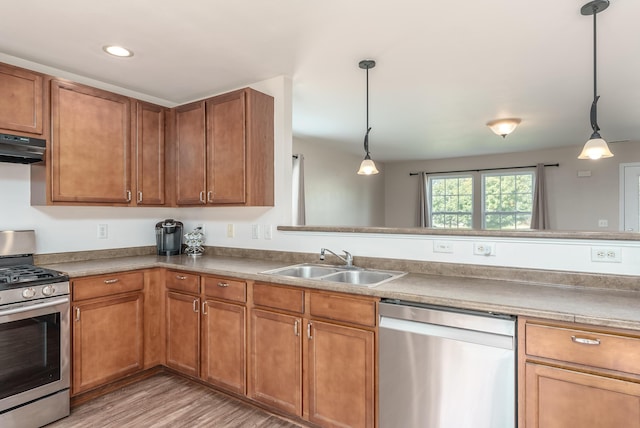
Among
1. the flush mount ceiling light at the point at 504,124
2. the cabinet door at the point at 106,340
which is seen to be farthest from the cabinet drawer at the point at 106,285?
the flush mount ceiling light at the point at 504,124

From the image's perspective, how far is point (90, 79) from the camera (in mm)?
2910

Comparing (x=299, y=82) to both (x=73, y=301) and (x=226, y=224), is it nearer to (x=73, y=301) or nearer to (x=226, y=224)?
(x=226, y=224)

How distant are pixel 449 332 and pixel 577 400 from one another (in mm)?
506

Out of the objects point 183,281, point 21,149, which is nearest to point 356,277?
point 183,281

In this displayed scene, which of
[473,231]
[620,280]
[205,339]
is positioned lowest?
[205,339]

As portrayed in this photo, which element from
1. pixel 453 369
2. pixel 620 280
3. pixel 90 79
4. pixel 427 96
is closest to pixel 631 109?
pixel 427 96

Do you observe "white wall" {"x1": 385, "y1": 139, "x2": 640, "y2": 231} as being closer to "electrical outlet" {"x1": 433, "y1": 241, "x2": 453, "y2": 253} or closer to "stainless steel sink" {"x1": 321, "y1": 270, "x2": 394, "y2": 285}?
"electrical outlet" {"x1": 433, "y1": 241, "x2": 453, "y2": 253}

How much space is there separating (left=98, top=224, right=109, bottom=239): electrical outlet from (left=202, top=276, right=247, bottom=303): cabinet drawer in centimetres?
117

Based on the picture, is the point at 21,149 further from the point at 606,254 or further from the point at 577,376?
the point at 606,254

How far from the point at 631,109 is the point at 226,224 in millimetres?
4365

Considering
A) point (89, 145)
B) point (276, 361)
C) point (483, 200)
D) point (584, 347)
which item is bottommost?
point (276, 361)

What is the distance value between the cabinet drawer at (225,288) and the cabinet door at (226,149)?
634 mm

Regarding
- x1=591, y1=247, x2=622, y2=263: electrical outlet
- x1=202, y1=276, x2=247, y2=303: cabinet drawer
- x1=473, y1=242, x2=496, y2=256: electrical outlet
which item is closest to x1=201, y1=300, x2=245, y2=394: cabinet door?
x1=202, y1=276, x2=247, y2=303: cabinet drawer

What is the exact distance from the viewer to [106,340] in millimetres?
2531
